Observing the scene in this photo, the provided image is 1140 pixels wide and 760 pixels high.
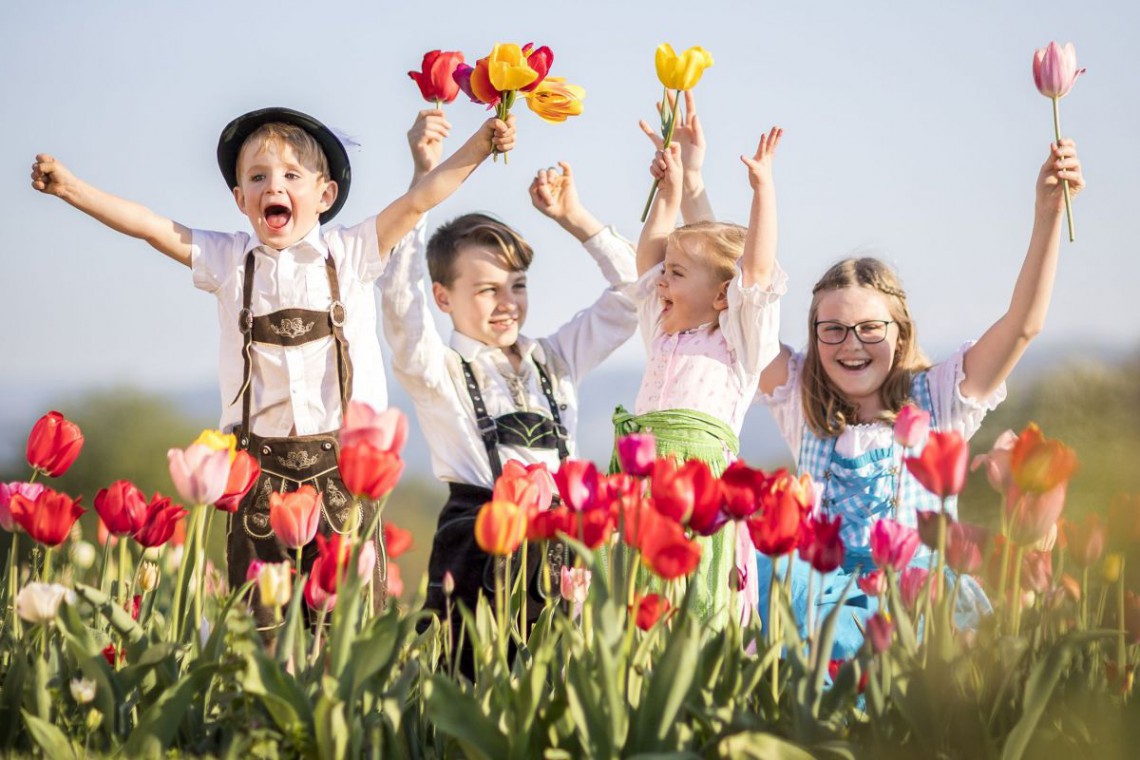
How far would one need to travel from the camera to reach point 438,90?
3869 millimetres

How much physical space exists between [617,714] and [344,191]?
101 inches

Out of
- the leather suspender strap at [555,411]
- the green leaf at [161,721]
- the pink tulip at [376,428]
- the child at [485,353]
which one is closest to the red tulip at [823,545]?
the pink tulip at [376,428]

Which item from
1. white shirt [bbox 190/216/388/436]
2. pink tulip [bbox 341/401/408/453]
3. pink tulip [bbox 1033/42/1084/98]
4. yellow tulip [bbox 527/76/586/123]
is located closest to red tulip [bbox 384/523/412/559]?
white shirt [bbox 190/216/388/436]

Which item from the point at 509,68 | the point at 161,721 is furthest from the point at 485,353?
the point at 161,721

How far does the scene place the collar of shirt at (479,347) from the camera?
14.7ft

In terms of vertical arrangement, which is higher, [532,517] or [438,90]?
[438,90]

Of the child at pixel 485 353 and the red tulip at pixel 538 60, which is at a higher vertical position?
the red tulip at pixel 538 60

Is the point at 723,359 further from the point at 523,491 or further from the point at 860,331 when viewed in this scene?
the point at 523,491

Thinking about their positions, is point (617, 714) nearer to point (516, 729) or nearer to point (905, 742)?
point (516, 729)

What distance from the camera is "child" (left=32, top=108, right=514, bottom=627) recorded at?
3.71 metres

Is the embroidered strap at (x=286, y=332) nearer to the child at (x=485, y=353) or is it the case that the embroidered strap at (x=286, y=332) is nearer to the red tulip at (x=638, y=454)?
the child at (x=485, y=353)

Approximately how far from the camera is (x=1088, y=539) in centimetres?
251

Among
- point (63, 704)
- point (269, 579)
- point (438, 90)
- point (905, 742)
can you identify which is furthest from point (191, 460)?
point (438, 90)

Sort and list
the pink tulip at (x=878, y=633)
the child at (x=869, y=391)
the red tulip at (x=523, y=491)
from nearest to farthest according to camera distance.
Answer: the pink tulip at (x=878, y=633) → the red tulip at (x=523, y=491) → the child at (x=869, y=391)
